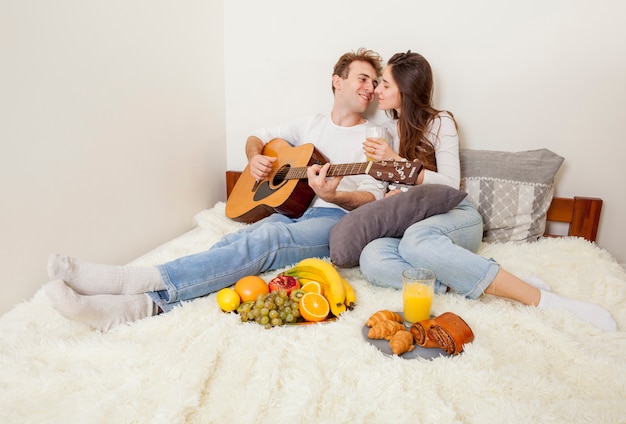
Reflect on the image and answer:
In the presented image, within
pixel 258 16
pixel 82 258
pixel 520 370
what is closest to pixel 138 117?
pixel 82 258

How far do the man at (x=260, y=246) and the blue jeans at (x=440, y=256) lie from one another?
0.27m

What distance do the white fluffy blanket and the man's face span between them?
3.23ft

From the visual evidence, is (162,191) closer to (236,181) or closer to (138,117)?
(138,117)

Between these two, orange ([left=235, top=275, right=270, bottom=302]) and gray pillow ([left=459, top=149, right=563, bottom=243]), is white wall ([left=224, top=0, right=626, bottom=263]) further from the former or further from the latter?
orange ([left=235, top=275, right=270, bottom=302])

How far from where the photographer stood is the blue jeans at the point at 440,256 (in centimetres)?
136

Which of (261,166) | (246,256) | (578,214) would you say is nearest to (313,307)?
(246,256)

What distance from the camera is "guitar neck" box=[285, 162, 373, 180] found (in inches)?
61.6

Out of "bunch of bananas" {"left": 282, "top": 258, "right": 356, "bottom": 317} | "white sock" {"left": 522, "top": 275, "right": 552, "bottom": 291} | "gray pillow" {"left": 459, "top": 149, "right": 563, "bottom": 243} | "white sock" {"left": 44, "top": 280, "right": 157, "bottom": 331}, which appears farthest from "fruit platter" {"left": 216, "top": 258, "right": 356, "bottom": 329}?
"gray pillow" {"left": 459, "top": 149, "right": 563, "bottom": 243}

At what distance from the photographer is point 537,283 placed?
144cm

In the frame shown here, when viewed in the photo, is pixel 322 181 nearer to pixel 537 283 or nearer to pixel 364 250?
pixel 364 250

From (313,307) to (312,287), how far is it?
9 cm

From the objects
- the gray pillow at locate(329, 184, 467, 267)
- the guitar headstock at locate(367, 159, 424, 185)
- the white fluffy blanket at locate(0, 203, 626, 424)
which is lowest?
the white fluffy blanket at locate(0, 203, 626, 424)

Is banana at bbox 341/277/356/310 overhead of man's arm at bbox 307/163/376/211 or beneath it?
beneath

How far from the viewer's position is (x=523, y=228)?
6.30 ft
